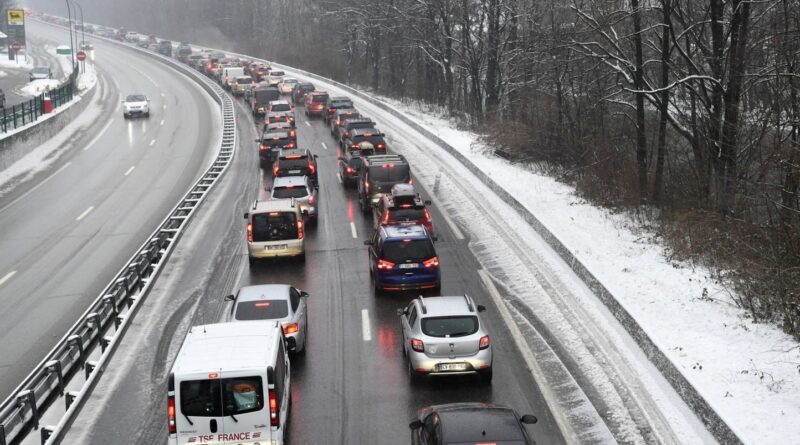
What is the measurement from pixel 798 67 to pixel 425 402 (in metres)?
14.2

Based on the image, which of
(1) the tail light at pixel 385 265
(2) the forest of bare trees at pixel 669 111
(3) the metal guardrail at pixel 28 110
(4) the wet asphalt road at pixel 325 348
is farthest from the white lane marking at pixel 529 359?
(3) the metal guardrail at pixel 28 110

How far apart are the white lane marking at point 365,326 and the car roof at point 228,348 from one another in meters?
4.76

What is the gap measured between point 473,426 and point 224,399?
323 cm

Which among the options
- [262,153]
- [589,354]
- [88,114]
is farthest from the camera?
[88,114]

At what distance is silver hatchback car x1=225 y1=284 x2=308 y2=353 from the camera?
52.1ft

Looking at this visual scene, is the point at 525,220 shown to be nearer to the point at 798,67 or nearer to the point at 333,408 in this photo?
the point at 798,67

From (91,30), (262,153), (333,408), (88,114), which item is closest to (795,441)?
(333,408)

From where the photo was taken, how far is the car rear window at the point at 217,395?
11055mm

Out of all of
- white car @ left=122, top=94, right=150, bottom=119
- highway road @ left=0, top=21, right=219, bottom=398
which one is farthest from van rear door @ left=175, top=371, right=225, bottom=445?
white car @ left=122, top=94, right=150, bottom=119

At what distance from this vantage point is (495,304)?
1928 cm

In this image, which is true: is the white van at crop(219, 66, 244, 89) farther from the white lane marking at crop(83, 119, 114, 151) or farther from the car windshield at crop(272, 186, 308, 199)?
the car windshield at crop(272, 186, 308, 199)

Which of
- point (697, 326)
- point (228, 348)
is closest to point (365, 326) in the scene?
point (697, 326)

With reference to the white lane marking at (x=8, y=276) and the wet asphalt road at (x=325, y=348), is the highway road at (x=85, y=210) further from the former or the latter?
the wet asphalt road at (x=325, y=348)

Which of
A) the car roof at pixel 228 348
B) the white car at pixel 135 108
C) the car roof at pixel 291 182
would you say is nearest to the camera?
the car roof at pixel 228 348
